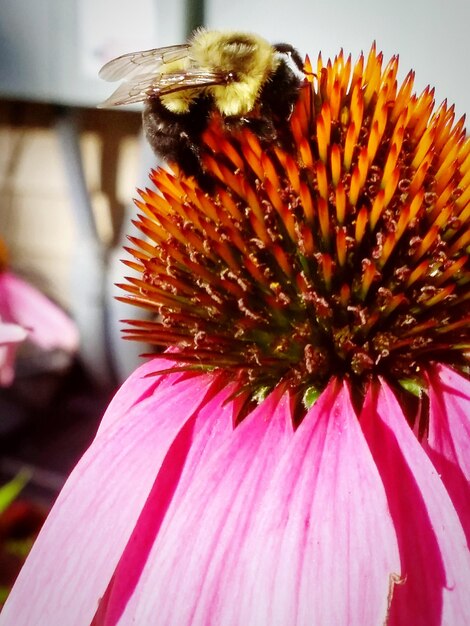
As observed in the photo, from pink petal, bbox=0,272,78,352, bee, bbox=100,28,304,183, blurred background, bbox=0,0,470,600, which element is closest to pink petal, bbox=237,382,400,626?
bee, bbox=100,28,304,183

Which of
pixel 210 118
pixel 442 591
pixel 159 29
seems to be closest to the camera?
pixel 442 591

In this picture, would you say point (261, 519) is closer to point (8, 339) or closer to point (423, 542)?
point (423, 542)

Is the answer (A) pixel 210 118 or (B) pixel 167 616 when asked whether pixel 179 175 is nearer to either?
(A) pixel 210 118

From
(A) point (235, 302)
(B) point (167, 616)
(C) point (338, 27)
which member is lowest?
(B) point (167, 616)

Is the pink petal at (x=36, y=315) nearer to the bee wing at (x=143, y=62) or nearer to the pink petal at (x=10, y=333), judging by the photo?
the pink petal at (x=10, y=333)

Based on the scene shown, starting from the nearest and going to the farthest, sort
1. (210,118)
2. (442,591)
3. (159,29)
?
(442,591) → (210,118) → (159,29)

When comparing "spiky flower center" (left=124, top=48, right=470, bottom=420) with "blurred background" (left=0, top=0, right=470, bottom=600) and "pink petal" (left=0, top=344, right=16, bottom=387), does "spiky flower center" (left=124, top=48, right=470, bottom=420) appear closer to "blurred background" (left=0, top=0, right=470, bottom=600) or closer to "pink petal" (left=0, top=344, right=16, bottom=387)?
"blurred background" (left=0, top=0, right=470, bottom=600)

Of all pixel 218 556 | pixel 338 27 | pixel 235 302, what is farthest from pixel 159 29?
pixel 218 556

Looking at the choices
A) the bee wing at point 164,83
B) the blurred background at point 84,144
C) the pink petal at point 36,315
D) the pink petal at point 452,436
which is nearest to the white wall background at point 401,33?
the blurred background at point 84,144

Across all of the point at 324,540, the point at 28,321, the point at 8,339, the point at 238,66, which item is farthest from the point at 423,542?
the point at 28,321
